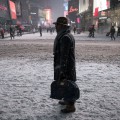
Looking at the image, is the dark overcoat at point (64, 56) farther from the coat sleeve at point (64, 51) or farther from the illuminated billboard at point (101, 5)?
the illuminated billboard at point (101, 5)

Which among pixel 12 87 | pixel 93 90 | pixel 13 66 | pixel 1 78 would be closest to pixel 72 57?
pixel 93 90

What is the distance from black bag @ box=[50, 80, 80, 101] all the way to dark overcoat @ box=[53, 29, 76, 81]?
4.5 inches

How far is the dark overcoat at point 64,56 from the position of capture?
4289mm

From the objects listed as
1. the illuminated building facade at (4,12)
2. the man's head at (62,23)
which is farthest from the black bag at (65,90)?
the illuminated building facade at (4,12)

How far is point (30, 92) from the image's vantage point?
6.10 m

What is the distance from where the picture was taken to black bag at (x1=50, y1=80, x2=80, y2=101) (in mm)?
4457

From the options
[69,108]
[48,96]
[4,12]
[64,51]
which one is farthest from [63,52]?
[4,12]

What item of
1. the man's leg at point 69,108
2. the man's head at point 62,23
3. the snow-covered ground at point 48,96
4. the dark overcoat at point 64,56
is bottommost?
the snow-covered ground at point 48,96

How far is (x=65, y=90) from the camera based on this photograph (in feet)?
14.8

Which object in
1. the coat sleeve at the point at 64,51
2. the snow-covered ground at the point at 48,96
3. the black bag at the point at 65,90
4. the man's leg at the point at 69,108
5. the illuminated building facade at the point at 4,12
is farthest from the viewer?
the illuminated building facade at the point at 4,12

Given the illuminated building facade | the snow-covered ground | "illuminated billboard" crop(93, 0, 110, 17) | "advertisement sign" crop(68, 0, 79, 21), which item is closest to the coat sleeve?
the snow-covered ground

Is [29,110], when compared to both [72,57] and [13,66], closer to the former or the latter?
[72,57]

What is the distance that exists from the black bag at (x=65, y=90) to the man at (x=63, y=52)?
10 centimetres

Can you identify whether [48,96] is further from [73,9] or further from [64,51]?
[73,9]
